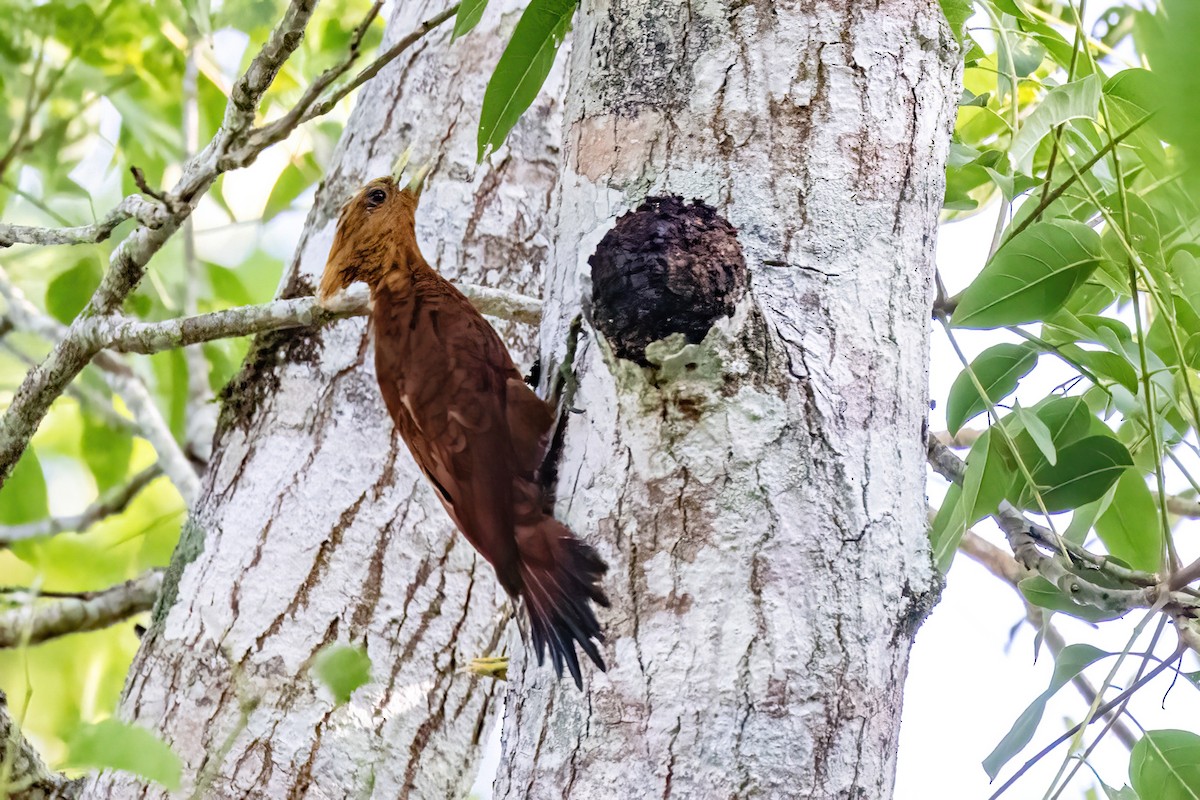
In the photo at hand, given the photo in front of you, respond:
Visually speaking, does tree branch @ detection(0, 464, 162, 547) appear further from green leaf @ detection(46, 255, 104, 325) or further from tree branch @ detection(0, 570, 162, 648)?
tree branch @ detection(0, 570, 162, 648)

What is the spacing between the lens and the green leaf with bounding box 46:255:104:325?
7.67ft

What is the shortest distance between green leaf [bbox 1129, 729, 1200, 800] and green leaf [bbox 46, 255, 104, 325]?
7.14 feet

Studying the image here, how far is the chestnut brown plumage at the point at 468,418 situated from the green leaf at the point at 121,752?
0.30 metres

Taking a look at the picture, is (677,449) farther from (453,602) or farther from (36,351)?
(36,351)

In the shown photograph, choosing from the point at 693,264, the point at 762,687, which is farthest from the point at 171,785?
the point at 693,264

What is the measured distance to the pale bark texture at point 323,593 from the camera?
1528mm

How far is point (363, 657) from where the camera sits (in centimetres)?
82

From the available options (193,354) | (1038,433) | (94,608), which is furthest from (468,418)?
(193,354)

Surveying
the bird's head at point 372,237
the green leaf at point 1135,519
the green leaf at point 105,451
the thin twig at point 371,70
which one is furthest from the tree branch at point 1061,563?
the green leaf at point 105,451

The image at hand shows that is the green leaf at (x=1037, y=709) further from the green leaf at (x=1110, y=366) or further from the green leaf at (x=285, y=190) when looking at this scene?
the green leaf at (x=285, y=190)

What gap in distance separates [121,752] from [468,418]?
0.48 metres

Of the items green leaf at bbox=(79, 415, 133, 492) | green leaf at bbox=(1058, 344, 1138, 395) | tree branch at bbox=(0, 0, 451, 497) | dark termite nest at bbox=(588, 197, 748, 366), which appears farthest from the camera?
green leaf at bbox=(79, 415, 133, 492)

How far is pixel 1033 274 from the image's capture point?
3.63 ft

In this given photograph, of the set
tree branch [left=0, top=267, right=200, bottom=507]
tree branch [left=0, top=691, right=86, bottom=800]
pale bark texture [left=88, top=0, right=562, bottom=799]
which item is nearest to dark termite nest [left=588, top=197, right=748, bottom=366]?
pale bark texture [left=88, top=0, right=562, bottom=799]
